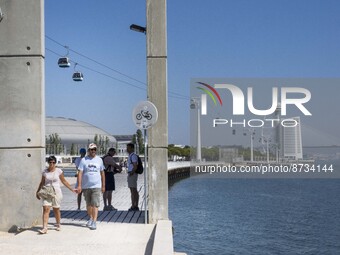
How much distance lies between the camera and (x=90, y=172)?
38.9 ft

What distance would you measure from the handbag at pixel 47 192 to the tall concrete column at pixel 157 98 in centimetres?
210

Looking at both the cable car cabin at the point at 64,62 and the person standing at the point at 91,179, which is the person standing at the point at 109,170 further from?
the cable car cabin at the point at 64,62

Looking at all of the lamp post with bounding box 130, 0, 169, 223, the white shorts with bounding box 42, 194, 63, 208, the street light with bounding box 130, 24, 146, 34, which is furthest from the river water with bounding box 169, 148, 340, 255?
the street light with bounding box 130, 24, 146, 34

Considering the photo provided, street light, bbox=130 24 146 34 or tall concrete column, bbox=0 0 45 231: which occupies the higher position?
street light, bbox=130 24 146 34

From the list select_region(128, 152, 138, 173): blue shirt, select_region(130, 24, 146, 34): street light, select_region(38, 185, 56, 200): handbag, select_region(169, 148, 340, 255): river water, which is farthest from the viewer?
select_region(169, 148, 340, 255): river water

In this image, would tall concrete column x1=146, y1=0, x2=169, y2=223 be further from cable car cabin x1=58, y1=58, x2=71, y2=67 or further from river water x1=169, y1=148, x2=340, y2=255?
cable car cabin x1=58, y1=58, x2=71, y2=67

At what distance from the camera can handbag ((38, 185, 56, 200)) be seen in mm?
11367

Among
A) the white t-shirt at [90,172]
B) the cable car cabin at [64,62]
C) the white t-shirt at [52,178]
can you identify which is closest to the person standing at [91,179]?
the white t-shirt at [90,172]

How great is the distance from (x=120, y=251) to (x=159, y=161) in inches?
128

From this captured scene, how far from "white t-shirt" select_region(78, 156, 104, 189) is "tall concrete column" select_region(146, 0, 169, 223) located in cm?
120

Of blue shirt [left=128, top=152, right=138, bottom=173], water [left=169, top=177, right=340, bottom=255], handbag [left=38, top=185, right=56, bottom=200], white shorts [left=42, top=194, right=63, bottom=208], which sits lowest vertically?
water [left=169, top=177, right=340, bottom=255]

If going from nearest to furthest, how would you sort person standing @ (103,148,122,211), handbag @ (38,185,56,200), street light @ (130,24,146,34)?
1. handbag @ (38,185,56,200)
2. street light @ (130,24,146,34)
3. person standing @ (103,148,122,211)

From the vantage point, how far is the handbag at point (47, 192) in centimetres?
1137

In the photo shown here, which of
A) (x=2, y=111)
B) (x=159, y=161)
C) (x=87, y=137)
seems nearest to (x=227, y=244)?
(x=159, y=161)
